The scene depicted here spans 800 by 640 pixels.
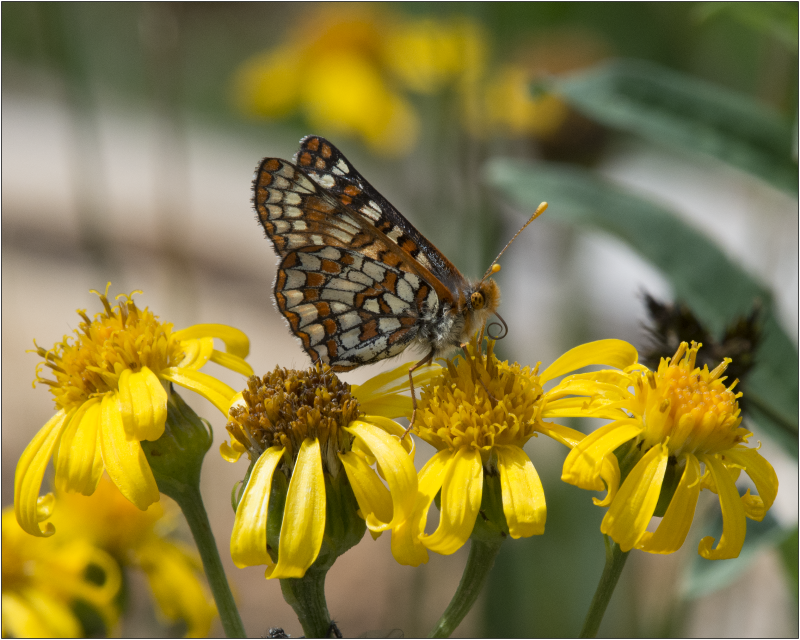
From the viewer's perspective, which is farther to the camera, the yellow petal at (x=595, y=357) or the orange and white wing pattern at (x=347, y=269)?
the orange and white wing pattern at (x=347, y=269)

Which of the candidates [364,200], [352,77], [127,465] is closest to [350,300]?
[364,200]

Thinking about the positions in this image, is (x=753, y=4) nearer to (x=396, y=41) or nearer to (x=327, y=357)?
(x=327, y=357)

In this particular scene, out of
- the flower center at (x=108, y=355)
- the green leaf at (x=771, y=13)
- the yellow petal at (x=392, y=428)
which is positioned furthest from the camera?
the green leaf at (x=771, y=13)

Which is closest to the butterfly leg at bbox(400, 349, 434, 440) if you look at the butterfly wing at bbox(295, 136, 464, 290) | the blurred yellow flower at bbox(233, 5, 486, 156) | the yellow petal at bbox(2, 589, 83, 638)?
the butterfly wing at bbox(295, 136, 464, 290)

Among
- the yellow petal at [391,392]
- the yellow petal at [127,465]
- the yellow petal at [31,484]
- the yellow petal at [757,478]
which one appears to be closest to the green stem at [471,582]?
the yellow petal at [391,392]

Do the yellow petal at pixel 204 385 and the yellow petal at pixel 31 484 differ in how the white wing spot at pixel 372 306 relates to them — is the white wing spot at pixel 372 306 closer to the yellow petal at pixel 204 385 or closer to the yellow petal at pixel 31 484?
the yellow petal at pixel 204 385

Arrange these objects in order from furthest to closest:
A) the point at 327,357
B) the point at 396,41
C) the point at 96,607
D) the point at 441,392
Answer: the point at 396,41 < the point at 96,607 < the point at 327,357 < the point at 441,392

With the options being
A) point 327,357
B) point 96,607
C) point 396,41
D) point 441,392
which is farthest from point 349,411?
point 396,41
